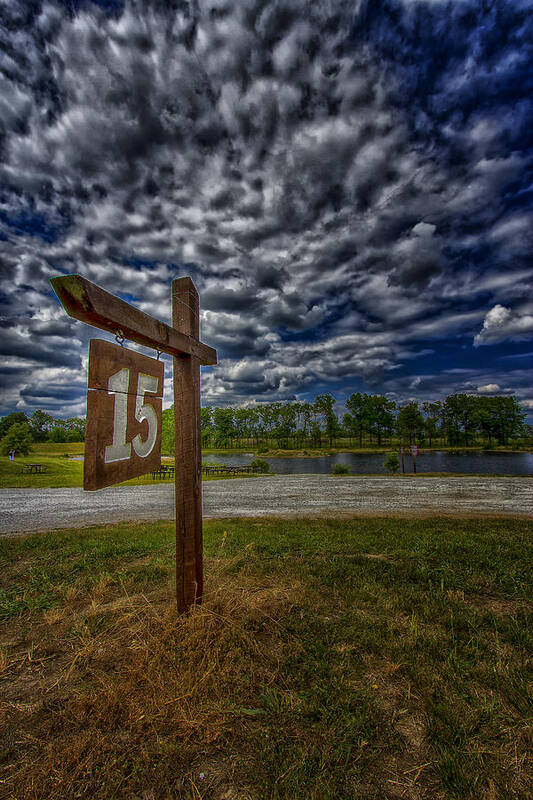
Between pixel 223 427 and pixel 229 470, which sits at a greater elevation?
pixel 223 427

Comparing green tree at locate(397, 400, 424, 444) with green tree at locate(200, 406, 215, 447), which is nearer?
green tree at locate(397, 400, 424, 444)

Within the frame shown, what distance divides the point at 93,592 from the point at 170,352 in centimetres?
300

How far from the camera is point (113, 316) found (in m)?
2.17

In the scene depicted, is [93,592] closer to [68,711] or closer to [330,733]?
[68,711]

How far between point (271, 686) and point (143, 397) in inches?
88.6

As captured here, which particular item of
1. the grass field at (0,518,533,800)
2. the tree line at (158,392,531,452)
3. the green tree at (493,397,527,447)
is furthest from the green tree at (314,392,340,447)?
the grass field at (0,518,533,800)

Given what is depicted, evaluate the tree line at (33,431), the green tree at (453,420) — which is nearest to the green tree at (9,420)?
the tree line at (33,431)

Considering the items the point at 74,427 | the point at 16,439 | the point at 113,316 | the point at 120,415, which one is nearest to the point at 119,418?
the point at 120,415

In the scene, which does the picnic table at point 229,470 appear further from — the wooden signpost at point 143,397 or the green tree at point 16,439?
the wooden signpost at point 143,397

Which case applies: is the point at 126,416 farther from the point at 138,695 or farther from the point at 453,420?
the point at 453,420

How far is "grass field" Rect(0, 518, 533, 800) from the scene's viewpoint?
1690 mm

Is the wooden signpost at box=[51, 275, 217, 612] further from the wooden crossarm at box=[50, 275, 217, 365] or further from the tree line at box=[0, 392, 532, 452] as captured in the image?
the tree line at box=[0, 392, 532, 452]

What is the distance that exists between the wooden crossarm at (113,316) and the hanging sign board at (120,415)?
0.44ft

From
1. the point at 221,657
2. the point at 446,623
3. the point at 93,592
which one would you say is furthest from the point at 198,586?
the point at 446,623
